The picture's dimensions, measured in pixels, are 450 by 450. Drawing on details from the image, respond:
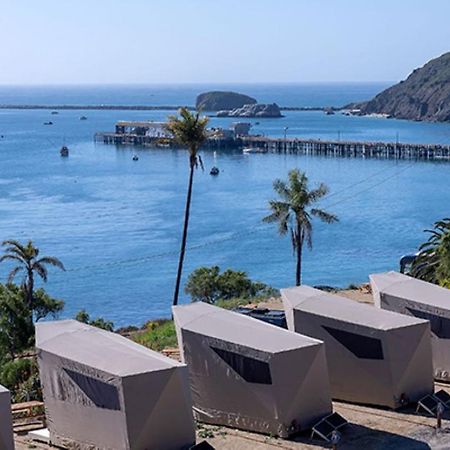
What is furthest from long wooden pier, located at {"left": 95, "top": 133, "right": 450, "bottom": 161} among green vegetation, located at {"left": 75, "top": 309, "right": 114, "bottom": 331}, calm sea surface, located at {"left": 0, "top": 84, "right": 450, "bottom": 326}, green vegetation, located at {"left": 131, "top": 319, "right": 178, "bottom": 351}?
green vegetation, located at {"left": 131, "top": 319, "right": 178, "bottom": 351}

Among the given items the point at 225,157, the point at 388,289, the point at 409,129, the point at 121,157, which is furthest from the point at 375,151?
the point at 388,289

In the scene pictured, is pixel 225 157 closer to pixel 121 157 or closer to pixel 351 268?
pixel 121 157

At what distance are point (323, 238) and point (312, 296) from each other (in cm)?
5068

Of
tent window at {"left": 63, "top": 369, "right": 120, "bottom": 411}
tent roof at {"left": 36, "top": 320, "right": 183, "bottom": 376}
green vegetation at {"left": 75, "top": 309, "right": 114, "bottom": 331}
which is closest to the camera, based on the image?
tent window at {"left": 63, "top": 369, "right": 120, "bottom": 411}

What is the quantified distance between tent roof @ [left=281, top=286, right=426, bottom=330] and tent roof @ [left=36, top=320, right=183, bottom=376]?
13.2 feet

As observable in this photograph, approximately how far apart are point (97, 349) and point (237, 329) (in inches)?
108

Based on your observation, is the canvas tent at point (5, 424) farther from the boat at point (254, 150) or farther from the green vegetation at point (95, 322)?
the boat at point (254, 150)

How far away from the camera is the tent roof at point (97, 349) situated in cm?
1645

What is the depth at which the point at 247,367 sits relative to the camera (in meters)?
17.8

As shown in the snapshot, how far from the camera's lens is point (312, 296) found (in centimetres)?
2084

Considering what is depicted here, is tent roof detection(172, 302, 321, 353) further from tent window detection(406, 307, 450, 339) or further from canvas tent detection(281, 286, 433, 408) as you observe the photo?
tent window detection(406, 307, 450, 339)

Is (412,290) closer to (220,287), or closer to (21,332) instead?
(21,332)

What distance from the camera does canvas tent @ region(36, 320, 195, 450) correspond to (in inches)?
635

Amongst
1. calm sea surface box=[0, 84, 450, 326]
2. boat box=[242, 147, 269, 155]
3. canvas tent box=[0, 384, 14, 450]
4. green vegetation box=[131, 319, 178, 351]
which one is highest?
canvas tent box=[0, 384, 14, 450]
